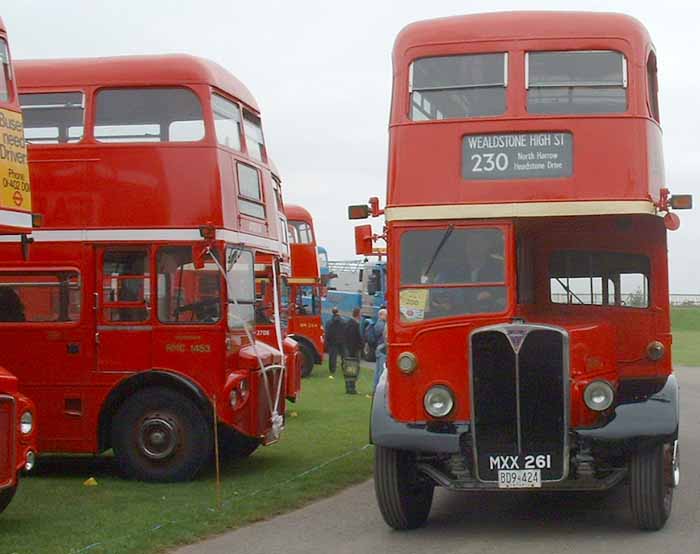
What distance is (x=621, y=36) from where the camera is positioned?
1167 cm

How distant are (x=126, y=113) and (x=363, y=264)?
3355 centimetres

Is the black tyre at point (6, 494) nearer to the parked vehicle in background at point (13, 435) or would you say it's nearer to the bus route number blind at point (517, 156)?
the parked vehicle in background at point (13, 435)

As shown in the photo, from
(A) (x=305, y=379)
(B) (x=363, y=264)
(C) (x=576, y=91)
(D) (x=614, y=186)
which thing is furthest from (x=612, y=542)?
(B) (x=363, y=264)

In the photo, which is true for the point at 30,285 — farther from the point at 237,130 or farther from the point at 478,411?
the point at 478,411

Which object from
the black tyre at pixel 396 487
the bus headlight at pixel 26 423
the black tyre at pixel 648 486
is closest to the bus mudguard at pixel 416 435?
the black tyre at pixel 396 487

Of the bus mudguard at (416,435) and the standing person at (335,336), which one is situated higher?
the standing person at (335,336)

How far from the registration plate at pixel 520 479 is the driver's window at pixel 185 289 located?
4778 millimetres

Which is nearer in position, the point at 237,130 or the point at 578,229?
the point at 578,229

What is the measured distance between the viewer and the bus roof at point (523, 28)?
11.7 metres

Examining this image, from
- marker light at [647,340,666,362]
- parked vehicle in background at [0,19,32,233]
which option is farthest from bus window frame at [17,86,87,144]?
marker light at [647,340,666,362]

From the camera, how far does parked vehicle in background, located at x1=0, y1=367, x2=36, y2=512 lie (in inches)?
416

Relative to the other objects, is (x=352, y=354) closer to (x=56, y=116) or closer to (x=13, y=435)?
(x=56, y=116)

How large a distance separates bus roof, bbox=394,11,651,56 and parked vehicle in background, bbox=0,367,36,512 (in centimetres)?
417

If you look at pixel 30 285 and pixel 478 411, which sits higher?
pixel 30 285
